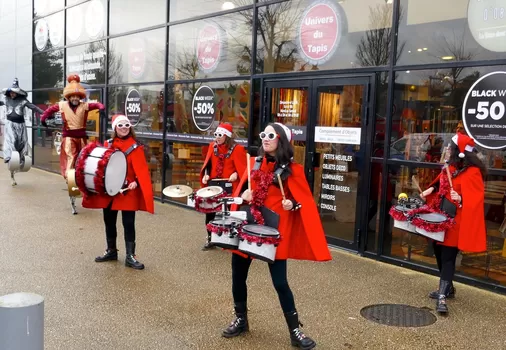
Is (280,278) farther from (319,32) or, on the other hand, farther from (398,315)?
(319,32)

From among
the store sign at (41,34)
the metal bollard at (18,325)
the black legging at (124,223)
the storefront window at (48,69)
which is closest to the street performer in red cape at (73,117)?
the black legging at (124,223)

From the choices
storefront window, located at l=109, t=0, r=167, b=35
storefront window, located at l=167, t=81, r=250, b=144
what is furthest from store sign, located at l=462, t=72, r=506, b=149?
storefront window, located at l=109, t=0, r=167, b=35

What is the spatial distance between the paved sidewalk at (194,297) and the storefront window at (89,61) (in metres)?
6.20

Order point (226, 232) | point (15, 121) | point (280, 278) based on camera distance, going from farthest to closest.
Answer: point (15, 121) → point (280, 278) → point (226, 232)

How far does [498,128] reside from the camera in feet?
18.7

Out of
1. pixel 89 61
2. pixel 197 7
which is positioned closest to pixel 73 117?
pixel 197 7

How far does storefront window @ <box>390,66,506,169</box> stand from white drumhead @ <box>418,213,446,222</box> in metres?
1.26

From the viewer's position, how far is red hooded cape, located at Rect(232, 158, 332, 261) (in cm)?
401

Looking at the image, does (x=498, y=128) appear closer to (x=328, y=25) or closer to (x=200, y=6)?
(x=328, y=25)

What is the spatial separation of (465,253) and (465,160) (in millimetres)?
1590

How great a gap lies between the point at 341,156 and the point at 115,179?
10.1 ft

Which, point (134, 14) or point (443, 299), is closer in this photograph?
point (443, 299)

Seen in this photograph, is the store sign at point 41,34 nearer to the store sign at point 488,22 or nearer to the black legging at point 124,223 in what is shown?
the black legging at point 124,223

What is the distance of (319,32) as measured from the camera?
7.79 metres
